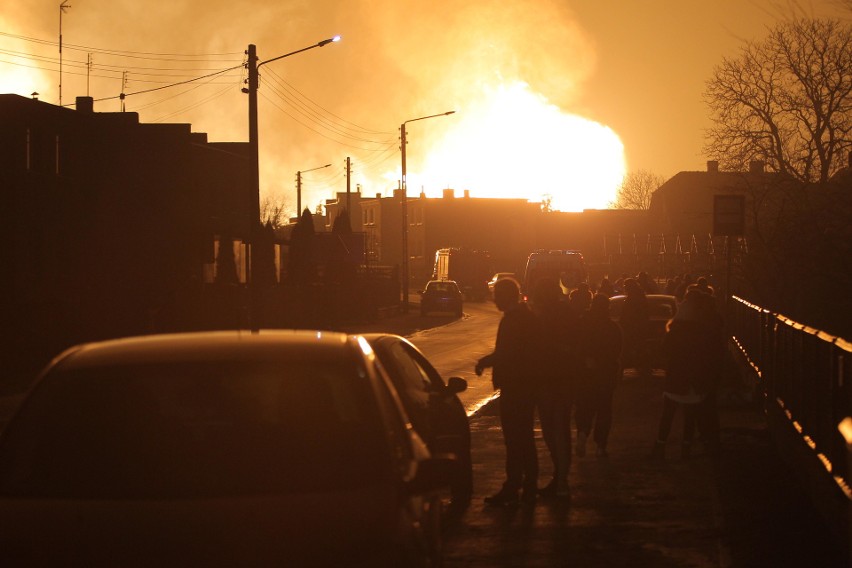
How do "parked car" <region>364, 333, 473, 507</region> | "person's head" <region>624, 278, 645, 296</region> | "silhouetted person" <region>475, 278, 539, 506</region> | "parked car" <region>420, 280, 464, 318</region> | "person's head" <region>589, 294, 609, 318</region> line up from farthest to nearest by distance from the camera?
"parked car" <region>420, 280, 464, 318</region> < "person's head" <region>624, 278, 645, 296</region> < "person's head" <region>589, 294, 609, 318</region> < "silhouetted person" <region>475, 278, 539, 506</region> < "parked car" <region>364, 333, 473, 507</region>

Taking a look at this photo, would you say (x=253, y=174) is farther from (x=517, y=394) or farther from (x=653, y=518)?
(x=653, y=518)

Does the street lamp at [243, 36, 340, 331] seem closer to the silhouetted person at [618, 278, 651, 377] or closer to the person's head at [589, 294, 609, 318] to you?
the silhouetted person at [618, 278, 651, 377]

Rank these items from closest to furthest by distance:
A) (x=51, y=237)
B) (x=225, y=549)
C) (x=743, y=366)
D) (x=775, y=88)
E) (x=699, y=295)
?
(x=225, y=549) → (x=699, y=295) → (x=743, y=366) → (x=51, y=237) → (x=775, y=88)

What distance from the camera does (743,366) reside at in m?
22.4

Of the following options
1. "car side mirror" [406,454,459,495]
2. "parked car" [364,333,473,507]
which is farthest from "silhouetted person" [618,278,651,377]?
"car side mirror" [406,454,459,495]

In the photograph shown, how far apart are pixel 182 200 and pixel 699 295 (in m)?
35.0

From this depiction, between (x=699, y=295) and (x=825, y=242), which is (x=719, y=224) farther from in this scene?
(x=699, y=295)

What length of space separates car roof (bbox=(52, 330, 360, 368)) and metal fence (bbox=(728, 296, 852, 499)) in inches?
82.3

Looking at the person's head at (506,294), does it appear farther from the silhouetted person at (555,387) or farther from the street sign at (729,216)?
the street sign at (729,216)

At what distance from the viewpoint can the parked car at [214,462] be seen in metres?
4.43

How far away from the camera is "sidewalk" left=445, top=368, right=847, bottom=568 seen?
28.1ft

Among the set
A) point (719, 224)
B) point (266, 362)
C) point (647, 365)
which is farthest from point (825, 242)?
point (266, 362)

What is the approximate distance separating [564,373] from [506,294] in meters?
0.85

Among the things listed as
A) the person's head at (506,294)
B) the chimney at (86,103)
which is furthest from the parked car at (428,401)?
the chimney at (86,103)
